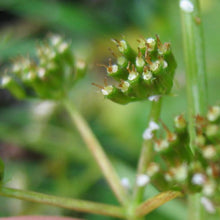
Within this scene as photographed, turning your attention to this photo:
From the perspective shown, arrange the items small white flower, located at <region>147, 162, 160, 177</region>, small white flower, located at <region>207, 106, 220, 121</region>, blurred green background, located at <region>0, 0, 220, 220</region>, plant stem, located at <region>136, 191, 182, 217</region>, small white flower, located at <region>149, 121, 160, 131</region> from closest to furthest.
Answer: small white flower, located at <region>207, 106, 220, 121</region>
small white flower, located at <region>147, 162, 160, 177</region>
plant stem, located at <region>136, 191, 182, 217</region>
small white flower, located at <region>149, 121, 160, 131</region>
blurred green background, located at <region>0, 0, 220, 220</region>

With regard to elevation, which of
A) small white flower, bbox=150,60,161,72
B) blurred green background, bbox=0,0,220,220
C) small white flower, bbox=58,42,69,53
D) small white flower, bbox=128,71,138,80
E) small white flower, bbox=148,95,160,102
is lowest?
blurred green background, bbox=0,0,220,220

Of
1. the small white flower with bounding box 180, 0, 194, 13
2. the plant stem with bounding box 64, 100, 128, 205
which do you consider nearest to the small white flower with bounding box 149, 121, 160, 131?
the plant stem with bounding box 64, 100, 128, 205

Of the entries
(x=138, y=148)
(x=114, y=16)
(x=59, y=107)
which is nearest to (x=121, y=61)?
(x=138, y=148)

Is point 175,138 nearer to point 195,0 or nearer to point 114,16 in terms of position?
point 195,0

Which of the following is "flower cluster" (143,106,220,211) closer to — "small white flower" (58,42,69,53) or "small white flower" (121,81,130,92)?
"small white flower" (121,81,130,92)

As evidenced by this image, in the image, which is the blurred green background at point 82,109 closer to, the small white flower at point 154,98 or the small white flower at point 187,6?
the small white flower at point 187,6

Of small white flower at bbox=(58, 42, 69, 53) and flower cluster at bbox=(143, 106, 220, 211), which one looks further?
small white flower at bbox=(58, 42, 69, 53)

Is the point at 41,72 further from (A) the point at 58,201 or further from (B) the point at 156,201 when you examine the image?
(B) the point at 156,201

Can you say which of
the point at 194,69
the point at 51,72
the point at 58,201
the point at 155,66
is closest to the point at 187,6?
the point at 194,69
